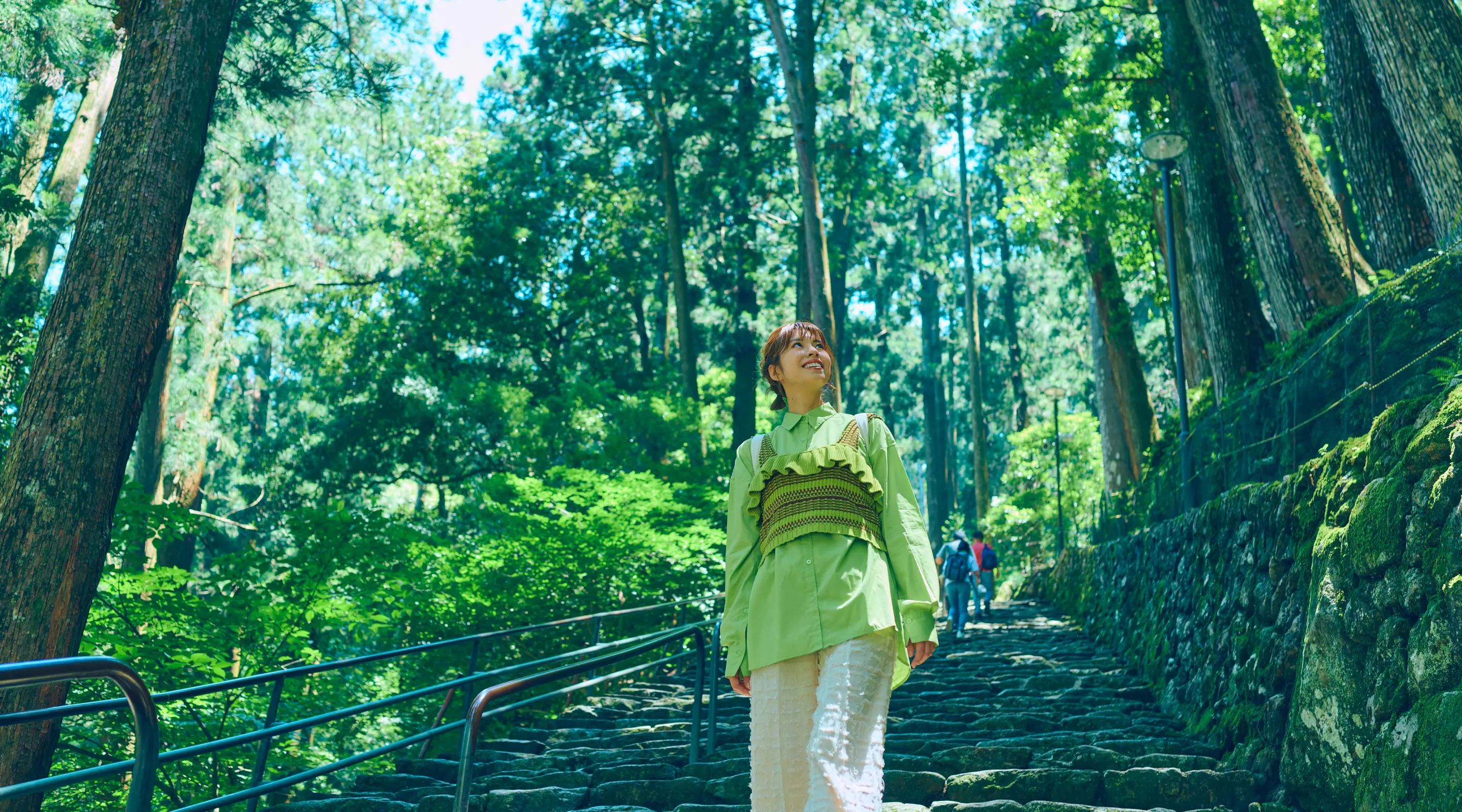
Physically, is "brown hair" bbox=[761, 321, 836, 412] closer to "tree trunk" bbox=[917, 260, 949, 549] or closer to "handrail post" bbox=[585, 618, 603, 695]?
"handrail post" bbox=[585, 618, 603, 695]

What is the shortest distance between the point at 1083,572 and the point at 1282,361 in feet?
30.2

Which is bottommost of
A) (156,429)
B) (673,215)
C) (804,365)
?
(804,365)

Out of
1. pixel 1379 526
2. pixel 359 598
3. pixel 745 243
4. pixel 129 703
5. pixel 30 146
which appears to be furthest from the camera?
pixel 745 243

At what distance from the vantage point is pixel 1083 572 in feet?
56.9

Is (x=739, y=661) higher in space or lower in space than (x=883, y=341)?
lower

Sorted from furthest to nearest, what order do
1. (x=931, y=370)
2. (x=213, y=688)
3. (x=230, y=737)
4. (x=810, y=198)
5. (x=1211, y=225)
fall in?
(x=931, y=370) < (x=810, y=198) < (x=1211, y=225) < (x=230, y=737) < (x=213, y=688)

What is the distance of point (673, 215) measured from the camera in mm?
20734

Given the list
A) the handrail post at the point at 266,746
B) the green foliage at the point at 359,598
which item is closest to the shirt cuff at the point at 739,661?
the handrail post at the point at 266,746

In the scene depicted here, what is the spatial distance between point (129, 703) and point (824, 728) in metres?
1.73

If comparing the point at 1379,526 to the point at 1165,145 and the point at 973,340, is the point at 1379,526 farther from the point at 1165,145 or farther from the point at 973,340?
the point at 973,340

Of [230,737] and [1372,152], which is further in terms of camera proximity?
[1372,152]

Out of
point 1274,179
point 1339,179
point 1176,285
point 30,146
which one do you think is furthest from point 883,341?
point 30,146

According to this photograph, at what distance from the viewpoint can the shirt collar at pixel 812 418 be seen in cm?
332

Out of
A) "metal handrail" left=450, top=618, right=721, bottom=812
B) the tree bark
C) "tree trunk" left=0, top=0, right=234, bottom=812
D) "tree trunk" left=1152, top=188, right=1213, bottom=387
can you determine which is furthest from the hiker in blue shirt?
the tree bark
